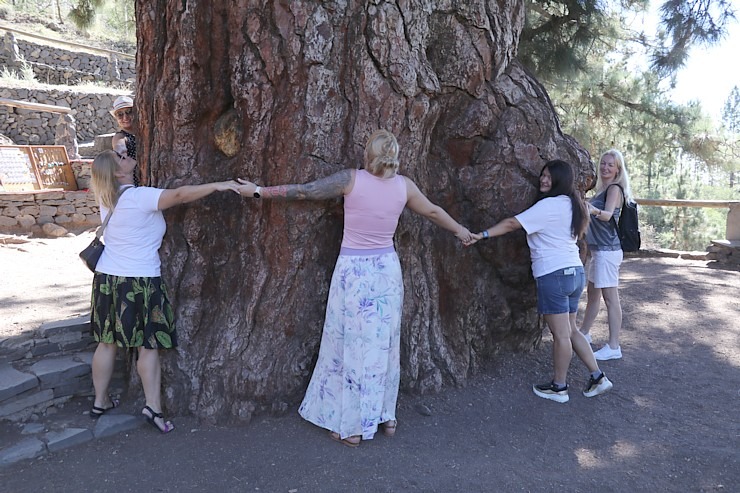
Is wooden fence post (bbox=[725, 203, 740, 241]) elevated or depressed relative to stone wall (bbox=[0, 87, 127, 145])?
depressed

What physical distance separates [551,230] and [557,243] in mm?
94

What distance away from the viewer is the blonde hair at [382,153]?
3.06 m

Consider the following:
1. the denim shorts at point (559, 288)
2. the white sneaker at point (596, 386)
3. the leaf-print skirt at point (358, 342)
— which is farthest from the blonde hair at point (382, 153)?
the white sneaker at point (596, 386)

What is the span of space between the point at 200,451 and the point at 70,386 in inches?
44.9

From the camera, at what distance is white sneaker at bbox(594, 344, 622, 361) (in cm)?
461

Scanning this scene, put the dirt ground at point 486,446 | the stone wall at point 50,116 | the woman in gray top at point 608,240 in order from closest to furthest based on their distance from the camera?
the dirt ground at point 486,446 → the woman in gray top at point 608,240 → the stone wall at point 50,116

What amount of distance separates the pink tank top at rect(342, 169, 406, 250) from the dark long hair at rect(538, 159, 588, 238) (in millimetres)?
1158

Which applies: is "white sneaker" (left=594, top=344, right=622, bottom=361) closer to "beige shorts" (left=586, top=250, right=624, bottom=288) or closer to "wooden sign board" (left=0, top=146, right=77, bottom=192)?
"beige shorts" (left=586, top=250, right=624, bottom=288)

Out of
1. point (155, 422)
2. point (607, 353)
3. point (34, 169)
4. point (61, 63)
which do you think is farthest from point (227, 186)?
point (61, 63)

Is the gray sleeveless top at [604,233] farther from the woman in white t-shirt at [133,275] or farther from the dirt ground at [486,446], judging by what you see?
the woman in white t-shirt at [133,275]

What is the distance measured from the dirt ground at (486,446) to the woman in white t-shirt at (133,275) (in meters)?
0.39

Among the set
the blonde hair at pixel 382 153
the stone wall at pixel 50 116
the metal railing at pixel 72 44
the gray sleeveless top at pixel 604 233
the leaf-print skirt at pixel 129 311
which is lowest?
the leaf-print skirt at pixel 129 311

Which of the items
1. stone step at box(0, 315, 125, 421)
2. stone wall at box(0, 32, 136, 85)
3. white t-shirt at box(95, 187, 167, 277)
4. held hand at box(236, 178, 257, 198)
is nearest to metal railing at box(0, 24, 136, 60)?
stone wall at box(0, 32, 136, 85)

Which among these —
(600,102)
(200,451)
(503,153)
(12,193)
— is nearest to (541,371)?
(503,153)
